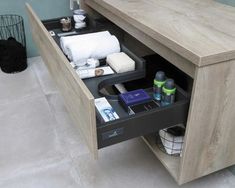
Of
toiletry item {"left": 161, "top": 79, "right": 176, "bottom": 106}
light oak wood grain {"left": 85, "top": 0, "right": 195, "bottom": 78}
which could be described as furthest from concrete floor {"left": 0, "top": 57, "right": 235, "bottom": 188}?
light oak wood grain {"left": 85, "top": 0, "right": 195, "bottom": 78}

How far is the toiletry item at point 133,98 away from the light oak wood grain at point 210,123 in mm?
158

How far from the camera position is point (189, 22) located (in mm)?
919

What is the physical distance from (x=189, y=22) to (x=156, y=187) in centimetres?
67

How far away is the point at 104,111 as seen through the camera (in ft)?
2.75

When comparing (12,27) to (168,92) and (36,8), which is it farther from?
(168,92)

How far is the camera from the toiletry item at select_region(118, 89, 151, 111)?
0.86 meters

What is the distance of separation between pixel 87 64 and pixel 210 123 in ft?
1.59

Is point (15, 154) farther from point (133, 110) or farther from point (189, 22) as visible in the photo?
point (189, 22)

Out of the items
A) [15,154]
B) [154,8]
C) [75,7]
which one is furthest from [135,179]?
[75,7]

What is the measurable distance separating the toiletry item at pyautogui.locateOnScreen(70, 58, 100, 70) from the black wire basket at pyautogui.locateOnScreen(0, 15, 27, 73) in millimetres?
1105

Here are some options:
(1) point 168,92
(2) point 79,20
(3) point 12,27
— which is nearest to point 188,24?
(1) point 168,92

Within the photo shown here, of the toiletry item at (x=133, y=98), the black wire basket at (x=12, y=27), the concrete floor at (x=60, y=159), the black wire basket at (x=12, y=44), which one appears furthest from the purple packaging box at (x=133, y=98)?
the black wire basket at (x=12, y=27)

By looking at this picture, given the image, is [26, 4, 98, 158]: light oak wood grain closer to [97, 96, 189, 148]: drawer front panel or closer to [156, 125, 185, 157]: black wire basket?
[97, 96, 189, 148]: drawer front panel

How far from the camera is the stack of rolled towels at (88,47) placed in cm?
104
